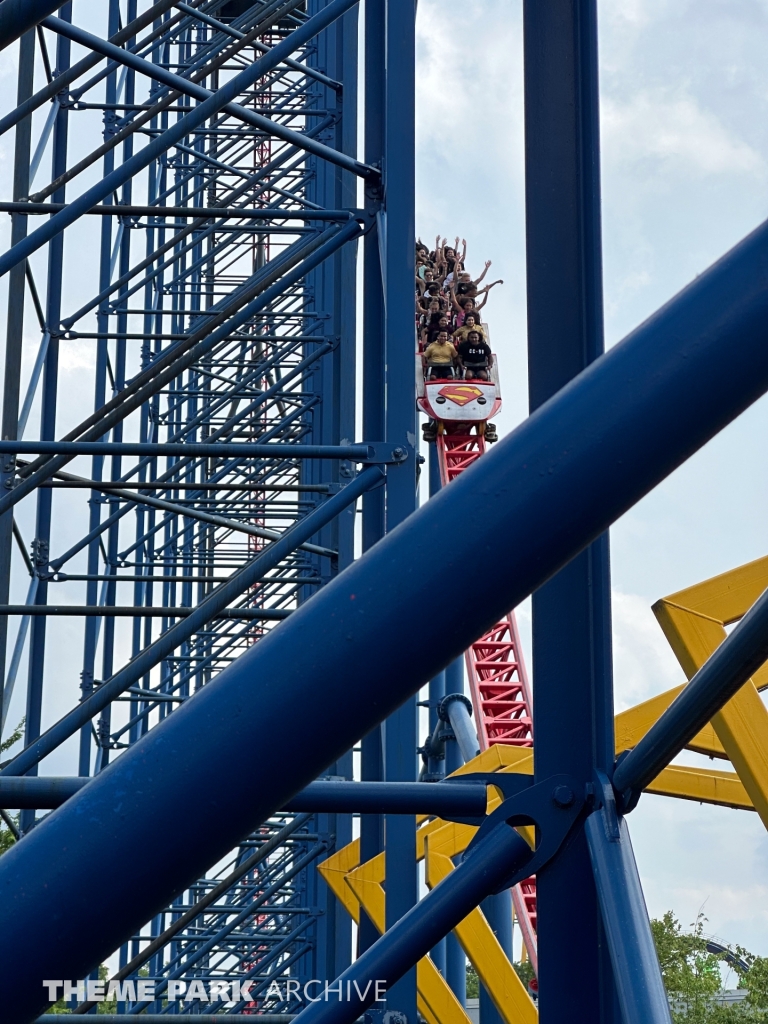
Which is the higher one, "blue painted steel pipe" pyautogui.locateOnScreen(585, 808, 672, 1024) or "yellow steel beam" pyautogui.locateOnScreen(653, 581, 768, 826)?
"yellow steel beam" pyautogui.locateOnScreen(653, 581, 768, 826)

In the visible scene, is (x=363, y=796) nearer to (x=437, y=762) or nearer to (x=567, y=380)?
(x=567, y=380)

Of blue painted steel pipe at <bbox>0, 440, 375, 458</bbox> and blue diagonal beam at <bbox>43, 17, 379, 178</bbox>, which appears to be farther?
blue diagonal beam at <bbox>43, 17, 379, 178</bbox>

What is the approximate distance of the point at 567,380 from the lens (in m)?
1.86

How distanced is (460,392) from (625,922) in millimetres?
14532

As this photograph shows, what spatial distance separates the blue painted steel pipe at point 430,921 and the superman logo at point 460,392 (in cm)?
1403

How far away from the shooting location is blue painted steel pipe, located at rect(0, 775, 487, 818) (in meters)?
2.63

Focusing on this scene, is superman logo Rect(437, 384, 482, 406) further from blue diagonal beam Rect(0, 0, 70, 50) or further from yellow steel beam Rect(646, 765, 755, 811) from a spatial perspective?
blue diagonal beam Rect(0, 0, 70, 50)

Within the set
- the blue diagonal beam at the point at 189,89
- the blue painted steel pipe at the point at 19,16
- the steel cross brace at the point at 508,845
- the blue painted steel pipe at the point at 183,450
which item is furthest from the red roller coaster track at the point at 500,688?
the blue painted steel pipe at the point at 19,16

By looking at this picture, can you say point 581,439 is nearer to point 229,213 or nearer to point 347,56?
point 229,213

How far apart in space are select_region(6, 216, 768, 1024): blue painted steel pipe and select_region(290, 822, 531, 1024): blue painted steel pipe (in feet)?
2.77

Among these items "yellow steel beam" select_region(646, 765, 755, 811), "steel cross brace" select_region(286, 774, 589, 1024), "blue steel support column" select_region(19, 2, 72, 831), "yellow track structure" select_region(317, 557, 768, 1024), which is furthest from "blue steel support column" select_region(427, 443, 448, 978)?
"steel cross brace" select_region(286, 774, 589, 1024)

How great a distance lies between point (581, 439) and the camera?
0.99 metres

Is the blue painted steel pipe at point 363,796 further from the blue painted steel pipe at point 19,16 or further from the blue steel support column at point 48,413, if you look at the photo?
the blue steel support column at point 48,413

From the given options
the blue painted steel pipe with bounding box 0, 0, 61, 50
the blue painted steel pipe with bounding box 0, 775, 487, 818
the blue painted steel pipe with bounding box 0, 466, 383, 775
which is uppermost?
the blue painted steel pipe with bounding box 0, 466, 383, 775
